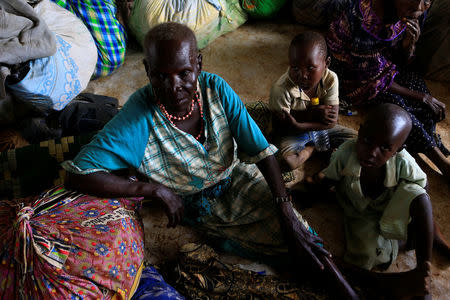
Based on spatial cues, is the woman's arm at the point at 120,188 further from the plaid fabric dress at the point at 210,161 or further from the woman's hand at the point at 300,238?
the woman's hand at the point at 300,238

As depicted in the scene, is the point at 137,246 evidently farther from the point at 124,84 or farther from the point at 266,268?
the point at 124,84

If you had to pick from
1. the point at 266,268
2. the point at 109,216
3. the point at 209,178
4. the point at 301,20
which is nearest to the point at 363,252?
→ the point at 266,268

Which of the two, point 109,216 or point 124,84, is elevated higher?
point 109,216

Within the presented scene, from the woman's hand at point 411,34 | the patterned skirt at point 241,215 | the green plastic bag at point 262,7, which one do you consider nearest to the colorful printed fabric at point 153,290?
the patterned skirt at point 241,215

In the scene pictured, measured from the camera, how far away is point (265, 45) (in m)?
2.93

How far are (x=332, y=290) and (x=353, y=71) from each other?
1.38 m

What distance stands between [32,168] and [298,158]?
1.42m

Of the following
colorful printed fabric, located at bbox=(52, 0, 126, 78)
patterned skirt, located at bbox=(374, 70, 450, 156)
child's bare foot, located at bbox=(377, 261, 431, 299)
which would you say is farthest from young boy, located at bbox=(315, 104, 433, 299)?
colorful printed fabric, located at bbox=(52, 0, 126, 78)

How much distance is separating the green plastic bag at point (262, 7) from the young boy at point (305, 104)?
1.29m

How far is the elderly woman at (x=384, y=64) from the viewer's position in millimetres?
1931

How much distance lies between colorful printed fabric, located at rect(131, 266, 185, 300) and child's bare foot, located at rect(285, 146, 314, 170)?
37.3 inches

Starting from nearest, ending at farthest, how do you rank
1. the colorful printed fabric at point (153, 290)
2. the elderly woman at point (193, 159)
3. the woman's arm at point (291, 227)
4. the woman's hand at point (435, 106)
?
the elderly woman at point (193, 159)
the colorful printed fabric at point (153, 290)
the woman's arm at point (291, 227)
the woman's hand at point (435, 106)

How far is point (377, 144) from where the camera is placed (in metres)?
1.39

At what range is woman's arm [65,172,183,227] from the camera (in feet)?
4.10
